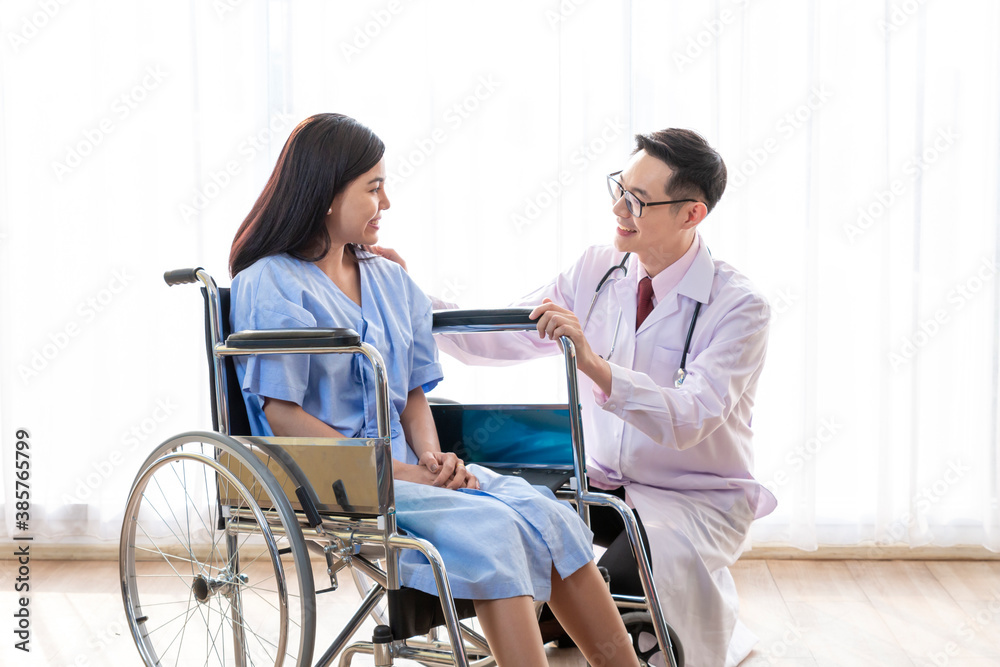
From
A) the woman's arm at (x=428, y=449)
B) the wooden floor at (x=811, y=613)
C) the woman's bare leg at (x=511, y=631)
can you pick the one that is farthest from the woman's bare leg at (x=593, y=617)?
the wooden floor at (x=811, y=613)

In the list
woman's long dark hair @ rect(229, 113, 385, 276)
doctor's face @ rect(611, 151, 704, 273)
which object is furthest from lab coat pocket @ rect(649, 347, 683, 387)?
woman's long dark hair @ rect(229, 113, 385, 276)

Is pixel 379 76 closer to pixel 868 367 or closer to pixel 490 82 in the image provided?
pixel 490 82

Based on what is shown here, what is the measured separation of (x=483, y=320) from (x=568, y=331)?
0.18m

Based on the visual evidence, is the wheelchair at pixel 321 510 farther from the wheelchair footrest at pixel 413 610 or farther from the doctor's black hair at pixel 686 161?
the doctor's black hair at pixel 686 161

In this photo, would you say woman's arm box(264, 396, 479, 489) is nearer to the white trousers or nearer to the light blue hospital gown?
the light blue hospital gown

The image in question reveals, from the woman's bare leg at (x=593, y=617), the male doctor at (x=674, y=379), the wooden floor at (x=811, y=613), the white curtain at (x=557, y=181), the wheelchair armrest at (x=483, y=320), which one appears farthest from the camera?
the white curtain at (x=557, y=181)

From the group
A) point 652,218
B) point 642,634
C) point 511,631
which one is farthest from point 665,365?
point 511,631

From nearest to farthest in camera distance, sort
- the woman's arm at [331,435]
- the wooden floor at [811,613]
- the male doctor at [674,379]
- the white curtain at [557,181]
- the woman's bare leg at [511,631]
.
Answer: the woman's bare leg at [511,631], the woman's arm at [331,435], the male doctor at [674,379], the wooden floor at [811,613], the white curtain at [557,181]

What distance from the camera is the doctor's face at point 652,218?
1.87 m

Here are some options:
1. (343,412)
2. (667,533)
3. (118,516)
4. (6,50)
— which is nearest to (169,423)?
(118,516)

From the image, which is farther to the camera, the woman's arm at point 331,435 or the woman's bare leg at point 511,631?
the woman's arm at point 331,435

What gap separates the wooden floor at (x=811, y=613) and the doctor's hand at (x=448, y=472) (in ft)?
2.34

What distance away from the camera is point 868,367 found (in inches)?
104

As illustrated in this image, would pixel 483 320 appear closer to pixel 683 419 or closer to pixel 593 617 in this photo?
pixel 683 419
